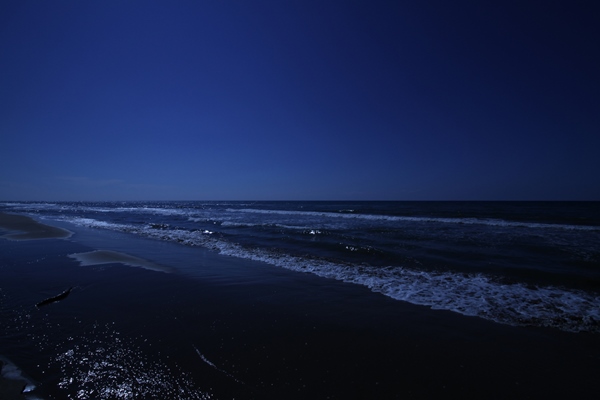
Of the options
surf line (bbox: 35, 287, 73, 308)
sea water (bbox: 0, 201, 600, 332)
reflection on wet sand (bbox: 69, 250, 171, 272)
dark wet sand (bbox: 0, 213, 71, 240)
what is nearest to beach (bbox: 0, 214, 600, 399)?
surf line (bbox: 35, 287, 73, 308)

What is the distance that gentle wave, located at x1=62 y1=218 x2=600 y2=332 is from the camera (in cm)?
504

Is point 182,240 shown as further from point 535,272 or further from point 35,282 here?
point 535,272

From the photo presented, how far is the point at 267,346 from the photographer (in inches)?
150

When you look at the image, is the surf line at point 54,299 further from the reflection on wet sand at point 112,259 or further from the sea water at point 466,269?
the sea water at point 466,269

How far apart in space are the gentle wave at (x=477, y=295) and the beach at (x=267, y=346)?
435 millimetres

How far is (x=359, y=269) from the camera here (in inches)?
336

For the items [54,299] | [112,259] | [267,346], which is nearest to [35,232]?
[112,259]

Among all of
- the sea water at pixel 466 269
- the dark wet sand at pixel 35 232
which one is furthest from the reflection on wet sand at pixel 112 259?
the dark wet sand at pixel 35 232

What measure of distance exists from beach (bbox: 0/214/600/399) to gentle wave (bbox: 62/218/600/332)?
17.1 inches

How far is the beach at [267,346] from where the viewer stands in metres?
2.96

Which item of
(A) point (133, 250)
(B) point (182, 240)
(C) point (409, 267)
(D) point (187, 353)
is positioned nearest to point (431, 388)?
(D) point (187, 353)

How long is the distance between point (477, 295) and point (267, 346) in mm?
5506

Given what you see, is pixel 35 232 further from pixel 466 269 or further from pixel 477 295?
pixel 466 269

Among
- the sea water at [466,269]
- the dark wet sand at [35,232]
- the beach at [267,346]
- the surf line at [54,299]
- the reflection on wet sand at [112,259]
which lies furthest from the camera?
the dark wet sand at [35,232]
